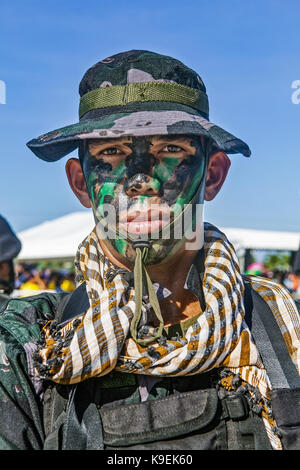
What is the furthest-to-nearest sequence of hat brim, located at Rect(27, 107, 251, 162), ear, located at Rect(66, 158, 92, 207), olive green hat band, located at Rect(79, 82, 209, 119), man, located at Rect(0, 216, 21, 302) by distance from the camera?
1. man, located at Rect(0, 216, 21, 302)
2. ear, located at Rect(66, 158, 92, 207)
3. olive green hat band, located at Rect(79, 82, 209, 119)
4. hat brim, located at Rect(27, 107, 251, 162)

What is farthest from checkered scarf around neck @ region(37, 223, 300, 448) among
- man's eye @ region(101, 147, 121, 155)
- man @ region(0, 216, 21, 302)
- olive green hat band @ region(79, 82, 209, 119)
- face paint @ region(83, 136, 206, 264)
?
man @ region(0, 216, 21, 302)

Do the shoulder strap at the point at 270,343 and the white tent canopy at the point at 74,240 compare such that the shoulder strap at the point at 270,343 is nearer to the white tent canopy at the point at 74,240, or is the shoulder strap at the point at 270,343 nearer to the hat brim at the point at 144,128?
the hat brim at the point at 144,128

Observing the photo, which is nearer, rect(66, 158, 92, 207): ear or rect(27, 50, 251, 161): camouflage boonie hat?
rect(27, 50, 251, 161): camouflage boonie hat

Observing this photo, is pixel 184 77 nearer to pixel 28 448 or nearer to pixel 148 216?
pixel 148 216

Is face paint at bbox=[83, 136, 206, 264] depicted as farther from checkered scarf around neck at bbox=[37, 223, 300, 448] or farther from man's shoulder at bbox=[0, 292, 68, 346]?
man's shoulder at bbox=[0, 292, 68, 346]

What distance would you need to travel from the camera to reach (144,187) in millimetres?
2152

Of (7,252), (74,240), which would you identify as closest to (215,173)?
(7,252)

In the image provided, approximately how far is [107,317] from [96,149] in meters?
0.64

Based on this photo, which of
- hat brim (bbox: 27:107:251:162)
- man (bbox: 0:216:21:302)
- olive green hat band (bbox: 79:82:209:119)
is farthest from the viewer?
man (bbox: 0:216:21:302)

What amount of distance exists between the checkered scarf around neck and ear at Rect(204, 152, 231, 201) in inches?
11.5

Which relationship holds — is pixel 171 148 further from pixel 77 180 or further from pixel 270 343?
pixel 270 343

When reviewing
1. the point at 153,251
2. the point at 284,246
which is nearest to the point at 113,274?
the point at 153,251

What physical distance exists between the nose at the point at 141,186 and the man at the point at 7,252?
407 cm

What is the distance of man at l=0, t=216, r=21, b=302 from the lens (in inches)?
237
